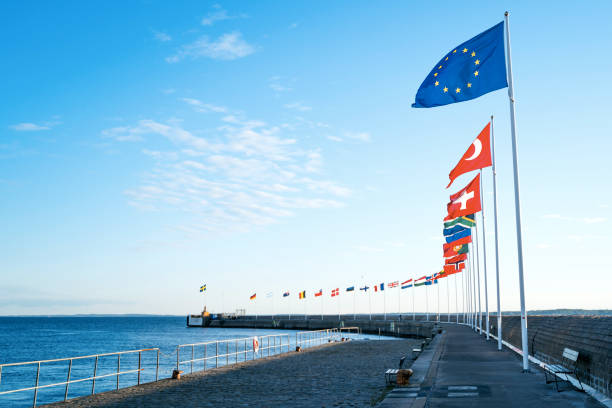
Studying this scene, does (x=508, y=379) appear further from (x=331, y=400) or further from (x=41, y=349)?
(x=41, y=349)

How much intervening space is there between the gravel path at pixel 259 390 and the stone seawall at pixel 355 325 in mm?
31222

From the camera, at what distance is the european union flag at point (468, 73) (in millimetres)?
16500

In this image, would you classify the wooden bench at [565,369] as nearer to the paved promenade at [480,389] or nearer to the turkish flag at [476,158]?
the paved promenade at [480,389]

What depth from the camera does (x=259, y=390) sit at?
18938 millimetres

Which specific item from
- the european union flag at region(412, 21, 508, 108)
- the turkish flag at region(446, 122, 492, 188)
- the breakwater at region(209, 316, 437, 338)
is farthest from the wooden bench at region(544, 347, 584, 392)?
the breakwater at region(209, 316, 437, 338)

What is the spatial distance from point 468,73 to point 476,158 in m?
4.07

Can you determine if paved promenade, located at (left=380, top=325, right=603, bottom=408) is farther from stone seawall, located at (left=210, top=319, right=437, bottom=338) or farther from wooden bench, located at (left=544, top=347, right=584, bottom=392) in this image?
stone seawall, located at (left=210, top=319, right=437, bottom=338)

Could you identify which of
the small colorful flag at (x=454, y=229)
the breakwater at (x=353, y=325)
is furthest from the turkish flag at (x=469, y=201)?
the breakwater at (x=353, y=325)

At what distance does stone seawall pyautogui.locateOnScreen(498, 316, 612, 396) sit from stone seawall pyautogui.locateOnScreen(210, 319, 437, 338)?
34473mm

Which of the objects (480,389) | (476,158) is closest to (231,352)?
(476,158)

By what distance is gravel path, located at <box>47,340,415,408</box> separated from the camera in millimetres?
16062

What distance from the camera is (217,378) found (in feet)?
74.1

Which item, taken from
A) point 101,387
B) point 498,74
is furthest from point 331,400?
point 101,387

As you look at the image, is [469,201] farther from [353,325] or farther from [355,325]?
[353,325]
